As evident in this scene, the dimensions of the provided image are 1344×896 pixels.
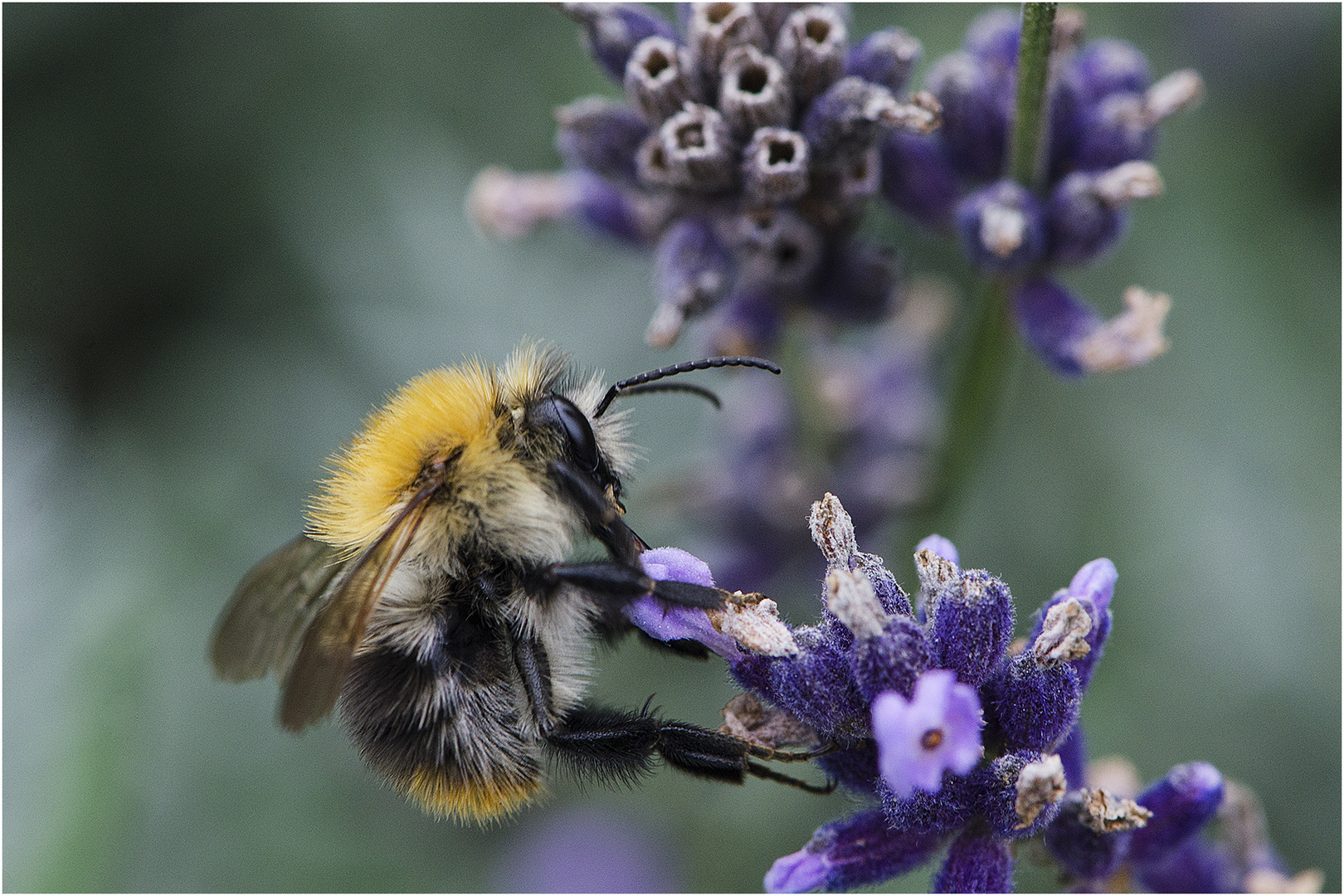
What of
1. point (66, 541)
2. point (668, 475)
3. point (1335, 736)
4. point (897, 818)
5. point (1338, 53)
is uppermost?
point (1338, 53)

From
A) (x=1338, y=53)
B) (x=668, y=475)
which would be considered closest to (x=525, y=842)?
(x=668, y=475)

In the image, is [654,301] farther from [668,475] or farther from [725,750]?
[725,750]

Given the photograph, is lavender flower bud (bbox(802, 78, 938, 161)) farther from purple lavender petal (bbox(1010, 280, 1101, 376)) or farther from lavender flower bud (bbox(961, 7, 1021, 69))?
purple lavender petal (bbox(1010, 280, 1101, 376))

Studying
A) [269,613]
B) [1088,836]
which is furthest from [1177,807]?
[269,613]

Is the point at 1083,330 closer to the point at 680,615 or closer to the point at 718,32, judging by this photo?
the point at 718,32

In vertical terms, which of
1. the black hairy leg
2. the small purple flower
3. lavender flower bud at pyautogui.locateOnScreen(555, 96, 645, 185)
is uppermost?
lavender flower bud at pyautogui.locateOnScreen(555, 96, 645, 185)

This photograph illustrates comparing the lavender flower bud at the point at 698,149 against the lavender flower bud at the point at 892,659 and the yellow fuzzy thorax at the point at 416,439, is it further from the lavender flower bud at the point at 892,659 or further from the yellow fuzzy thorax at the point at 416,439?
the lavender flower bud at the point at 892,659

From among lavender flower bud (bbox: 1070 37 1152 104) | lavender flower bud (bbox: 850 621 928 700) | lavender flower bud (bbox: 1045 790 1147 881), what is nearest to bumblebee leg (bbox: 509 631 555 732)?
lavender flower bud (bbox: 850 621 928 700)
